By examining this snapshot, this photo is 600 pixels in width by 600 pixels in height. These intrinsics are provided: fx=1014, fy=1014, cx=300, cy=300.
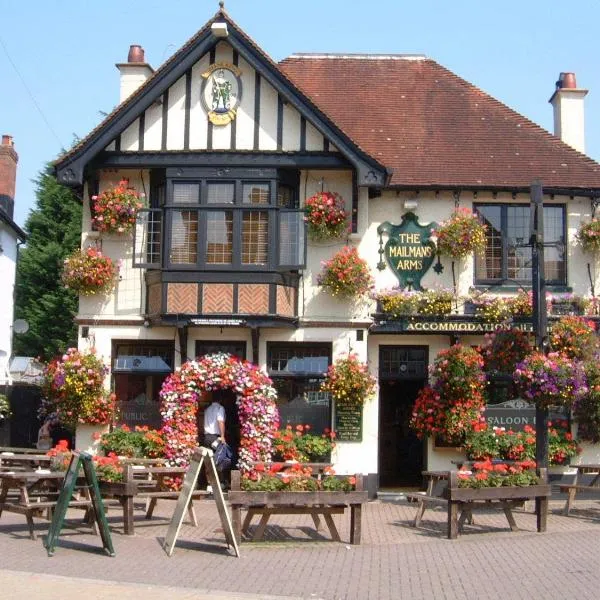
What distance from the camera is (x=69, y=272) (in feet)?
60.3

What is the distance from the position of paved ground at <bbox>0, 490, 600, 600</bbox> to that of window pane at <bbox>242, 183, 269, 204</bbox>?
6219mm

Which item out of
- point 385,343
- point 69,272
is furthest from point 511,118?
point 69,272

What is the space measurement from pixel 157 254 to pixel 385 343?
4573 millimetres

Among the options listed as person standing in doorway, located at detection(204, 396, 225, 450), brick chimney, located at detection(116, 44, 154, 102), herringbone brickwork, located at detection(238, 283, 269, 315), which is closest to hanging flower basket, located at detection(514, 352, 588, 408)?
herringbone brickwork, located at detection(238, 283, 269, 315)

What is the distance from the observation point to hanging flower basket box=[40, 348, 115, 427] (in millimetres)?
17922

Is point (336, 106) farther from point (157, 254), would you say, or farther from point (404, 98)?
point (157, 254)

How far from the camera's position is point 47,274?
37594 mm

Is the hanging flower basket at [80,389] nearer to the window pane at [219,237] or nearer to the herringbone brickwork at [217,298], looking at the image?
the herringbone brickwork at [217,298]

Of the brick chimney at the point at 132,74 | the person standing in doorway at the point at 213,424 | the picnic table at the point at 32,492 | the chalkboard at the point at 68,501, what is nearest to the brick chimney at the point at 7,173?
the brick chimney at the point at 132,74

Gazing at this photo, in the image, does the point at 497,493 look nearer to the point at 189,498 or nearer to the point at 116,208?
the point at 189,498

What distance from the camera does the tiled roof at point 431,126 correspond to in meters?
19.4

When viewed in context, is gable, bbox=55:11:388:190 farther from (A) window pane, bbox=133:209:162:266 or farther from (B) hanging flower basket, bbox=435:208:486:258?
(B) hanging flower basket, bbox=435:208:486:258

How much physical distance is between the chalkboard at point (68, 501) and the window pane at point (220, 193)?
24.8 feet

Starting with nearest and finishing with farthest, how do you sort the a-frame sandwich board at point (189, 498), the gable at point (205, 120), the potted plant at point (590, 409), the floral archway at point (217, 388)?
the a-frame sandwich board at point (189, 498)
the potted plant at point (590, 409)
the floral archway at point (217, 388)
the gable at point (205, 120)
